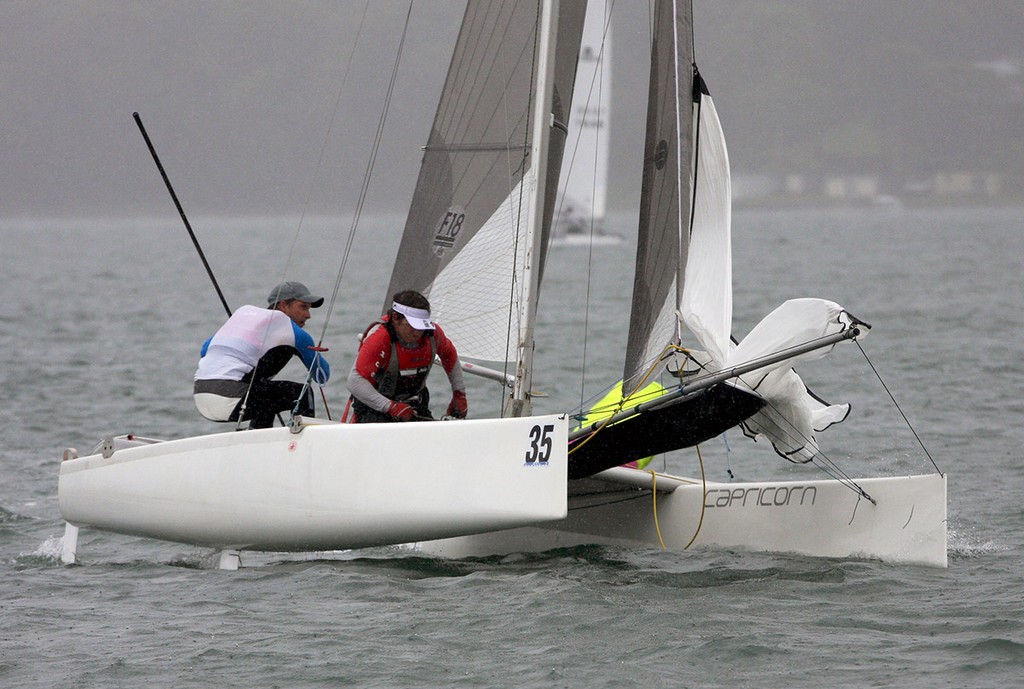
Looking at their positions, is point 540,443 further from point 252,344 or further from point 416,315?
point 252,344

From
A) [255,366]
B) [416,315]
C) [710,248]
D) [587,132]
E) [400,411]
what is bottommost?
[400,411]

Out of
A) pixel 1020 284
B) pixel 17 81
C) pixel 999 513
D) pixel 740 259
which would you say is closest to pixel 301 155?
pixel 17 81

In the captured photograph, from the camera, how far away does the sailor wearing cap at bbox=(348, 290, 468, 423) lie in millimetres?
6180

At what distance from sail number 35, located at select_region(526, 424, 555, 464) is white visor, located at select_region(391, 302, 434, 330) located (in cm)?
94

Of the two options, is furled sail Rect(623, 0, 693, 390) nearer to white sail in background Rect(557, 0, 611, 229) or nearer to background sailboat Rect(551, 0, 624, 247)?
background sailboat Rect(551, 0, 624, 247)

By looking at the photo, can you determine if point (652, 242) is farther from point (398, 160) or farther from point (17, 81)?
point (17, 81)

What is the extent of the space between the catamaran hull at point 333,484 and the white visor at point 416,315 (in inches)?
24.7

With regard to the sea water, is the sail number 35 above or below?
above

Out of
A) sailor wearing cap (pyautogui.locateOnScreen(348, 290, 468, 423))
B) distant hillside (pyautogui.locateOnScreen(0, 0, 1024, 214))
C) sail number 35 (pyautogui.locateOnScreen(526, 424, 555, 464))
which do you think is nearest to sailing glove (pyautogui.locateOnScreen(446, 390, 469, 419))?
sailor wearing cap (pyautogui.locateOnScreen(348, 290, 468, 423))

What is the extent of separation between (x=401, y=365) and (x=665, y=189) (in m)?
1.38

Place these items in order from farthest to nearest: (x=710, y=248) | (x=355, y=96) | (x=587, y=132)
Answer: (x=355, y=96), (x=587, y=132), (x=710, y=248)

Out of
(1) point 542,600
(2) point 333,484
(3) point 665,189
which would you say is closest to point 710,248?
(3) point 665,189

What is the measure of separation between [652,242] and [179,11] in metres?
137

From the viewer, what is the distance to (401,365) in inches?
250
